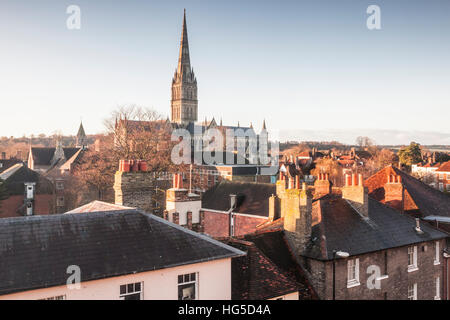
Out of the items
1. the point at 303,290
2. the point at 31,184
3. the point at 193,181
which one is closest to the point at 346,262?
the point at 303,290

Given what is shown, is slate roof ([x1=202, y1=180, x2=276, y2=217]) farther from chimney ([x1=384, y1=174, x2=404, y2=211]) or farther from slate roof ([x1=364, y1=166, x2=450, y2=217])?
chimney ([x1=384, y1=174, x2=404, y2=211])

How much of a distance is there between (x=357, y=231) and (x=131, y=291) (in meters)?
11.5

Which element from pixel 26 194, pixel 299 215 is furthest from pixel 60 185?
pixel 299 215

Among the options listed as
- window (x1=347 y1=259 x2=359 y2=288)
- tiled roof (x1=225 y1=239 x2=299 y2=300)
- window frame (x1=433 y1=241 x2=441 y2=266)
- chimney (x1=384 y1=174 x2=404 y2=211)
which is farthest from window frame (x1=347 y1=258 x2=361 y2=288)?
chimney (x1=384 y1=174 x2=404 y2=211)

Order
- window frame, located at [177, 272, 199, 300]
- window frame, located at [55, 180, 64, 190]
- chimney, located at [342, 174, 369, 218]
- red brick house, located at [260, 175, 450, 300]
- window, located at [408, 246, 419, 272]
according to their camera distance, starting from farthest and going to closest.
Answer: window frame, located at [55, 180, 64, 190] → chimney, located at [342, 174, 369, 218] → window, located at [408, 246, 419, 272] → red brick house, located at [260, 175, 450, 300] → window frame, located at [177, 272, 199, 300]

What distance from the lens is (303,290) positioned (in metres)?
15.4

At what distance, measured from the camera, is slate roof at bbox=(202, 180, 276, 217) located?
113 feet

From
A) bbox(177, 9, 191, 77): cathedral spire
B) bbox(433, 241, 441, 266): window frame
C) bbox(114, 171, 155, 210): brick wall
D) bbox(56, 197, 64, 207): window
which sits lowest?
bbox(56, 197, 64, 207): window

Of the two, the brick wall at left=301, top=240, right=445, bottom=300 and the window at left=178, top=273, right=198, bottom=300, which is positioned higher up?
the window at left=178, top=273, right=198, bottom=300

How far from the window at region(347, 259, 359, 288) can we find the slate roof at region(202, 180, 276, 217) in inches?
645

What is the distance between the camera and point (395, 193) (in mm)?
24531
